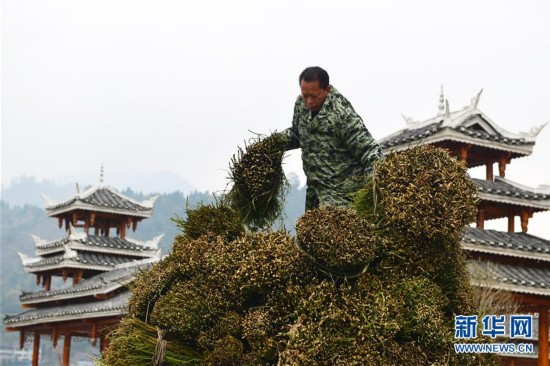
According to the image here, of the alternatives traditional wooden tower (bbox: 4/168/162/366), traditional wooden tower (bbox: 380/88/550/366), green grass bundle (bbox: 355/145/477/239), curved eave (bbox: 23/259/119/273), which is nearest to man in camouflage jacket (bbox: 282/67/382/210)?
green grass bundle (bbox: 355/145/477/239)

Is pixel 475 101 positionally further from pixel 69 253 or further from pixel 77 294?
pixel 69 253

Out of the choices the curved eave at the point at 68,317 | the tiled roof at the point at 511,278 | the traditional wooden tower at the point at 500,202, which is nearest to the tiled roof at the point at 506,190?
the traditional wooden tower at the point at 500,202

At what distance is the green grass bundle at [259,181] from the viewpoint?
4699mm

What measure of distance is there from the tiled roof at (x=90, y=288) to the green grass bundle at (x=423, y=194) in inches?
829

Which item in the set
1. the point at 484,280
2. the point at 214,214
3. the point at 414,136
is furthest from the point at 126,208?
the point at 214,214

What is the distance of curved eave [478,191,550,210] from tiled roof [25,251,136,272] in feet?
54.0

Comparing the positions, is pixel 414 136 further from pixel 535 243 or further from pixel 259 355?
pixel 259 355

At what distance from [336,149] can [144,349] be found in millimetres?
1446

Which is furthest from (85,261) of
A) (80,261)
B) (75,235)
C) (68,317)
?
(68,317)

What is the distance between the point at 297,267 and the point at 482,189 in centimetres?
1738

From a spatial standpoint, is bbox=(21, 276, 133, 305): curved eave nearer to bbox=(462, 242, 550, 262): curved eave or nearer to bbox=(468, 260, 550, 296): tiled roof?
bbox=(462, 242, 550, 262): curved eave

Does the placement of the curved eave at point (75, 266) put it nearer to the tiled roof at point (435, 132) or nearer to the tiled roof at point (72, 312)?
the tiled roof at point (72, 312)

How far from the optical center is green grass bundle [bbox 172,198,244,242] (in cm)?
438

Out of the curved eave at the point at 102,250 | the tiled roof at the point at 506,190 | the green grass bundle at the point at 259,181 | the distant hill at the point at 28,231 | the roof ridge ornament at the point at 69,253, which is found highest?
the distant hill at the point at 28,231
